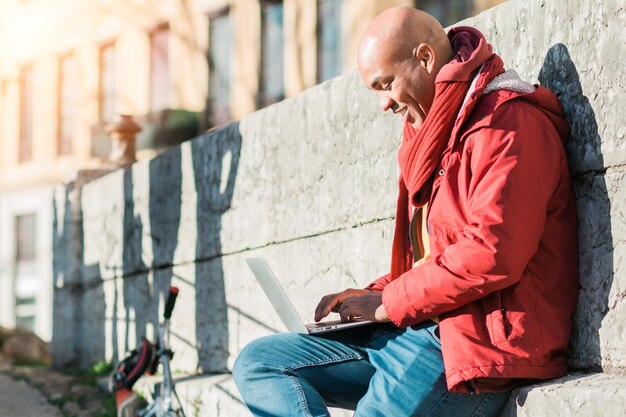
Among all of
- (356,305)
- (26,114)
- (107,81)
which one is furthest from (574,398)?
(26,114)

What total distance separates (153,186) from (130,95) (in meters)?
17.3

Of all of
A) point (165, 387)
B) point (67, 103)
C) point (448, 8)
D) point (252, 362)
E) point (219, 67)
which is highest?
point (67, 103)

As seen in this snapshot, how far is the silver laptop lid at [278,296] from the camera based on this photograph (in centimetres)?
398

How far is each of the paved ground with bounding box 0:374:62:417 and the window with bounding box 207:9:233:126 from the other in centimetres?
1314

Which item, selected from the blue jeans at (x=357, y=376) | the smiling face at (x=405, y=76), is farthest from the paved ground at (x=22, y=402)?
the smiling face at (x=405, y=76)

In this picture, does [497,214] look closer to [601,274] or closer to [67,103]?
[601,274]

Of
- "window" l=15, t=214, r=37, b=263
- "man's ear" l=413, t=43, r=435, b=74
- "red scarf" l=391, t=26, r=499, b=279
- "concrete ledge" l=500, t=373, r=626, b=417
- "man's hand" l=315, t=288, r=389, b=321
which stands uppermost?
"window" l=15, t=214, r=37, b=263

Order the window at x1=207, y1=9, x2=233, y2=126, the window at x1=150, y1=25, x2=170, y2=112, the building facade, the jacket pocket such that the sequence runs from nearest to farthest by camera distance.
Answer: the jacket pocket → the building facade → the window at x1=207, y1=9, x2=233, y2=126 → the window at x1=150, y1=25, x2=170, y2=112

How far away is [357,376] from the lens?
3.94 metres

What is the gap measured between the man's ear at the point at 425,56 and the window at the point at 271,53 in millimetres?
17335

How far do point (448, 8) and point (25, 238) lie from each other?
1343 centimetres

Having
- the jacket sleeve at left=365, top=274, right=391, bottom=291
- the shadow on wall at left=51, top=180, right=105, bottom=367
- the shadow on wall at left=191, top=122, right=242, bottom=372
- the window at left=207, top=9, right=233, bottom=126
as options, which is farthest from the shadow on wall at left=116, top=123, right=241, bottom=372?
the window at left=207, top=9, right=233, bottom=126

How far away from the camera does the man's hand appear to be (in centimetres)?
377

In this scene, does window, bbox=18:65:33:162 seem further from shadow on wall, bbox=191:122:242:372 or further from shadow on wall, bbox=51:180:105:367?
shadow on wall, bbox=191:122:242:372
